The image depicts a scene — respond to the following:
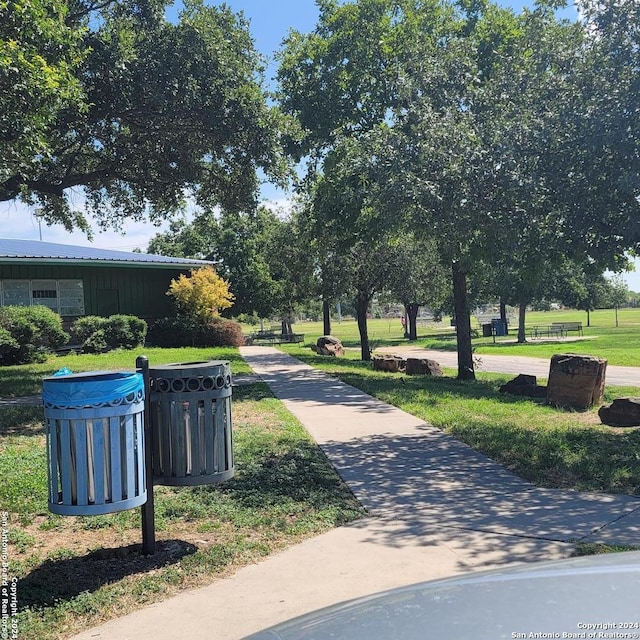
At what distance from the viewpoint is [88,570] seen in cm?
416

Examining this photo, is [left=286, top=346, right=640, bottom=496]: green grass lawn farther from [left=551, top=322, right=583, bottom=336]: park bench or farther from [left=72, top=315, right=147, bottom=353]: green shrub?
[left=551, top=322, right=583, bottom=336]: park bench

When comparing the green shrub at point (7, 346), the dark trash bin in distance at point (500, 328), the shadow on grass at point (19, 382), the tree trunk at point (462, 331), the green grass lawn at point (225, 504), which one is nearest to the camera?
the green grass lawn at point (225, 504)

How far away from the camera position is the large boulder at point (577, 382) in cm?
1094

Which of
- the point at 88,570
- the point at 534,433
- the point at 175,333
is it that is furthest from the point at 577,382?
the point at 175,333

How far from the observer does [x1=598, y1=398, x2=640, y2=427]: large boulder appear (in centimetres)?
910

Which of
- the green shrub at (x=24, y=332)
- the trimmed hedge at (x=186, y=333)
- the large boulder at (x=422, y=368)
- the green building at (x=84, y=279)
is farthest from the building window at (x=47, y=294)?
the large boulder at (x=422, y=368)

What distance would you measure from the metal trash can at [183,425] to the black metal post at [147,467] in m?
0.07

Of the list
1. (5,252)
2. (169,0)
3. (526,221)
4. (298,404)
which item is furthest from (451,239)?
(5,252)

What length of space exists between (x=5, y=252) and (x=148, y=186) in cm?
1249

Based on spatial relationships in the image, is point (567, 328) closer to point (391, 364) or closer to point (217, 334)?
point (217, 334)

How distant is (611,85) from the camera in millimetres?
7629

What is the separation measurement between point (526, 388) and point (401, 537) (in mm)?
9340

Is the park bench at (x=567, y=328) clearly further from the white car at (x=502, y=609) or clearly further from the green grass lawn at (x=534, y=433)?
the white car at (x=502, y=609)

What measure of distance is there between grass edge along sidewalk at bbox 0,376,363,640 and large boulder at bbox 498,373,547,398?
7164 mm
